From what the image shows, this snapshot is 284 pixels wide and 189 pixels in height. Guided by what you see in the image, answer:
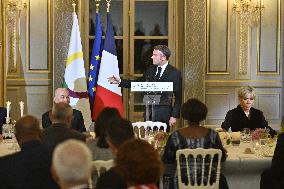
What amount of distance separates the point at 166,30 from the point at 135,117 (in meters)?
1.38

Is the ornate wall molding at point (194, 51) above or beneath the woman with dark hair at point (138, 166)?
above

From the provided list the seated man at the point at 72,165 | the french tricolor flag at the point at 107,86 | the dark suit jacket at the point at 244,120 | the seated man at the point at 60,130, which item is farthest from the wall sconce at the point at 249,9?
the seated man at the point at 72,165

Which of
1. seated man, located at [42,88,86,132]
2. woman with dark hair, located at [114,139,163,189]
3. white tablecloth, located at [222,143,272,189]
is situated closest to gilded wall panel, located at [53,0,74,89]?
seated man, located at [42,88,86,132]

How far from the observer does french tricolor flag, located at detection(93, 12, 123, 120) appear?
8141mm

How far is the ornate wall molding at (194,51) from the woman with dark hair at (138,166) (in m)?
6.51

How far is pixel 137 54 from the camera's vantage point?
31.4 ft

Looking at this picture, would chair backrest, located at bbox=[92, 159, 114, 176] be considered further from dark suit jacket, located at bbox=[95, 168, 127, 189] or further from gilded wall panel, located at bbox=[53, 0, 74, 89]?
gilded wall panel, located at bbox=[53, 0, 74, 89]

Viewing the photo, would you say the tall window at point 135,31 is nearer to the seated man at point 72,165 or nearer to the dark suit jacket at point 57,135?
the dark suit jacket at point 57,135

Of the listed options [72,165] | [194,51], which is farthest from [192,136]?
[194,51]

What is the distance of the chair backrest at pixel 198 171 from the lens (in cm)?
448

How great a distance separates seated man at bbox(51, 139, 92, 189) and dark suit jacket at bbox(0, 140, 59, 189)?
648mm

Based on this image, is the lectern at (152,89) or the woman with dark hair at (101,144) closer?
the woman with dark hair at (101,144)

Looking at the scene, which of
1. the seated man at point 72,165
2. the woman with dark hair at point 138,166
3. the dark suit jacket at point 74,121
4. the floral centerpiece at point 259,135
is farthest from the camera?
the dark suit jacket at point 74,121

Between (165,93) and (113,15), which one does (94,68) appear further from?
(165,93)
